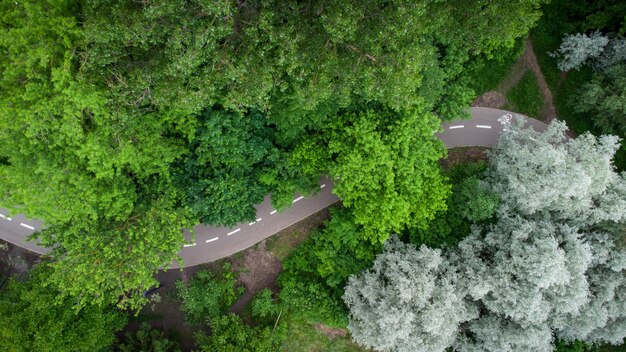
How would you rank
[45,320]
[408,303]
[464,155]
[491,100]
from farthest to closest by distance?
1. [491,100]
2. [464,155]
3. [408,303]
4. [45,320]

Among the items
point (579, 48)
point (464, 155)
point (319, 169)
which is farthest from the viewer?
point (464, 155)

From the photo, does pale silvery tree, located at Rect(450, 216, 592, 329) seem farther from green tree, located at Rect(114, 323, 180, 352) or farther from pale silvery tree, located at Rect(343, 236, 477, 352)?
green tree, located at Rect(114, 323, 180, 352)

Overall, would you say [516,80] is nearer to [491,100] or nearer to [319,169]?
[491,100]

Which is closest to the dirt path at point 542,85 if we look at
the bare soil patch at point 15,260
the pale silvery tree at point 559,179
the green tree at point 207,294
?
the pale silvery tree at point 559,179

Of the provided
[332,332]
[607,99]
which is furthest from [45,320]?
[607,99]

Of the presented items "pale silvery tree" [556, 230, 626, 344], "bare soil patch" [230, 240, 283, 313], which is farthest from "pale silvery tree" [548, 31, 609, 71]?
"bare soil patch" [230, 240, 283, 313]

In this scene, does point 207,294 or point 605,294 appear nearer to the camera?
point 605,294
